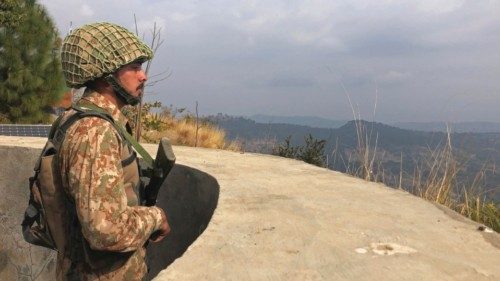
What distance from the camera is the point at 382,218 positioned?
3340mm

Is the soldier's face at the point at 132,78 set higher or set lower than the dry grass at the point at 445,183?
higher

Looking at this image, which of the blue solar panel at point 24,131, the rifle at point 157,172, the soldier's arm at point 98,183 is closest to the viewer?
the soldier's arm at point 98,183

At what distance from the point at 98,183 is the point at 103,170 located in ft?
0.18

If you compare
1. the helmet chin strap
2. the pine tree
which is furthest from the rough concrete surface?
the pine tree

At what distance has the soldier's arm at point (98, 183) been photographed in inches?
81.5

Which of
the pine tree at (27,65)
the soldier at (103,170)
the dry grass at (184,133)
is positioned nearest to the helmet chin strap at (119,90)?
the soldier at (103,170)

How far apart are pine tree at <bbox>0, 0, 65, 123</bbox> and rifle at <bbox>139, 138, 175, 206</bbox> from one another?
12708 millimetres

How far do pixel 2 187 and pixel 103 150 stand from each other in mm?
4938

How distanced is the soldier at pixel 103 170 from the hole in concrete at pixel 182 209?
2038 mm

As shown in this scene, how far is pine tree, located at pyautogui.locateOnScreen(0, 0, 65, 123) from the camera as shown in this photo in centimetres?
1404

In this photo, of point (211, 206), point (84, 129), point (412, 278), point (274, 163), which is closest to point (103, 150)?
point (84, 129)

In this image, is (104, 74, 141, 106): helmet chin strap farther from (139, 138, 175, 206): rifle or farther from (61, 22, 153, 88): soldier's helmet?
(139, 138, 175, 206): rifle

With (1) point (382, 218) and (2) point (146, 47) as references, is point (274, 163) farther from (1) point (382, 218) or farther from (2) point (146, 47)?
(2) point (146, 47)

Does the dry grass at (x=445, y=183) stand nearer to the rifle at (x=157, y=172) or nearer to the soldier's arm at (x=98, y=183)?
the rifle at (x=157, y=172)
